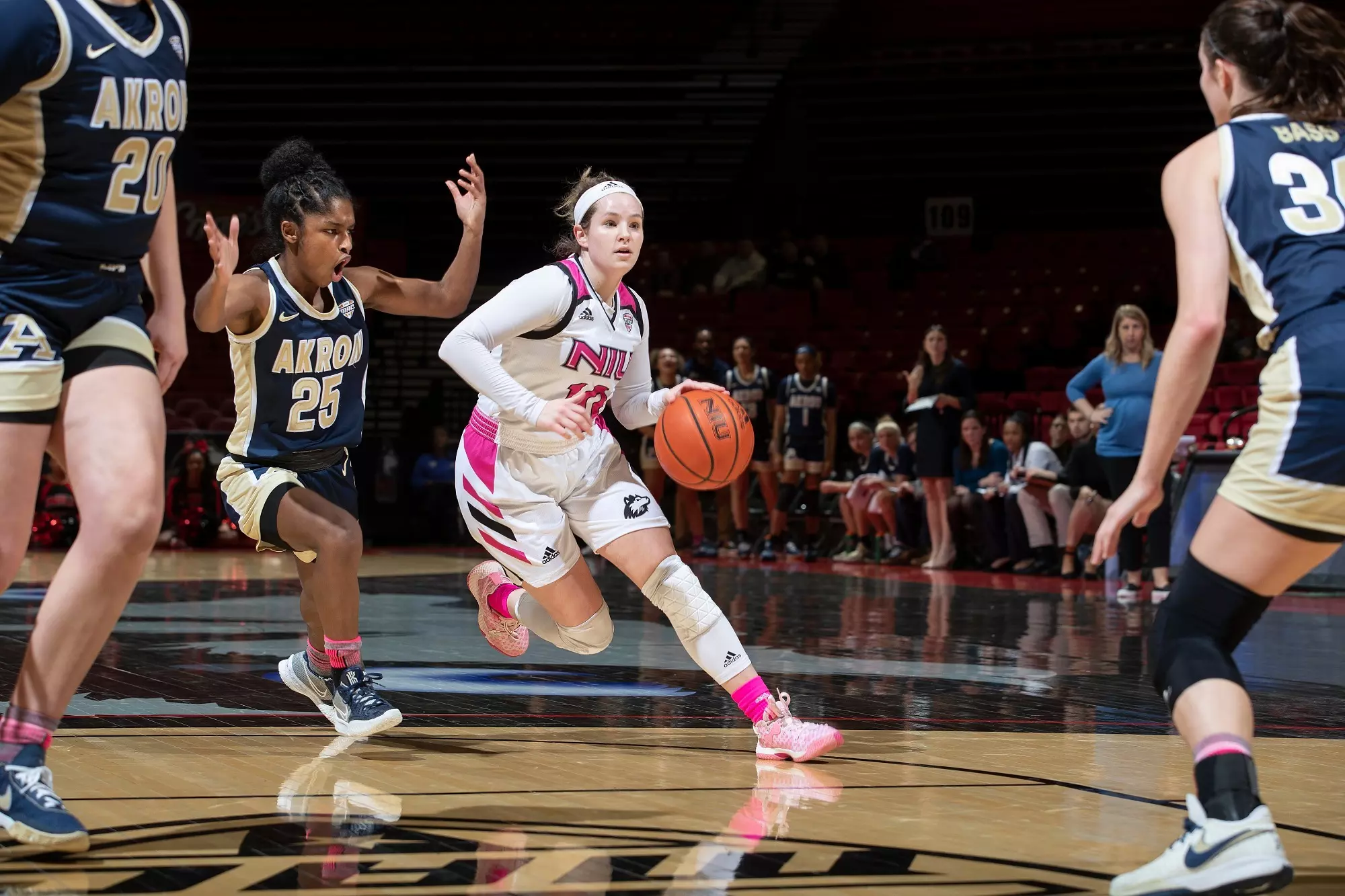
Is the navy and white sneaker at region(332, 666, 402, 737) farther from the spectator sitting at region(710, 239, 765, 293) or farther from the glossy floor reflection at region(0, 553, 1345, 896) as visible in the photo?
the spectator sitting at region(710, 239, 765, 293)

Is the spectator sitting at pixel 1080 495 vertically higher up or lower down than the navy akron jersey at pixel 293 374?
lower down

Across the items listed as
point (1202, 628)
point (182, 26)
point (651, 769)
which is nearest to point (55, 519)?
point (651, 769)

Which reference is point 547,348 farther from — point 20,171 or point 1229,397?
point 1229,397

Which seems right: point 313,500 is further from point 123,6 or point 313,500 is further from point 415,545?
point 415,545

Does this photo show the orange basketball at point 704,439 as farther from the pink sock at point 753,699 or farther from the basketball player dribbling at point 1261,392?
the basketball player dribbling at point 1261,392

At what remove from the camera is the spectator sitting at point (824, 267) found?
17.6 m

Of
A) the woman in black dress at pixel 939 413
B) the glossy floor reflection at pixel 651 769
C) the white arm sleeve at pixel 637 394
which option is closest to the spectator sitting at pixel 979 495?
the woman in black dress at pixel 939 413

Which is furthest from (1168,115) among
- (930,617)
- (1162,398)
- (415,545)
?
(1162,398)

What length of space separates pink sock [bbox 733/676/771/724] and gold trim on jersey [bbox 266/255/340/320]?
1714 millimetres

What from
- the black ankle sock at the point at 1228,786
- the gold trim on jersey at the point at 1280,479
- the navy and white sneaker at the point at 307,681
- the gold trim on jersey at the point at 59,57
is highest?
the gold trim on jersey at the point at 59,57

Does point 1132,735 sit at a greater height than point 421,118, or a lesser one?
lesser

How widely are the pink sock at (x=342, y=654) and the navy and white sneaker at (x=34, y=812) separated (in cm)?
165

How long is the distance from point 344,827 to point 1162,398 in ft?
6.20

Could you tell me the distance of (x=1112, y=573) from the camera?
444 inches
